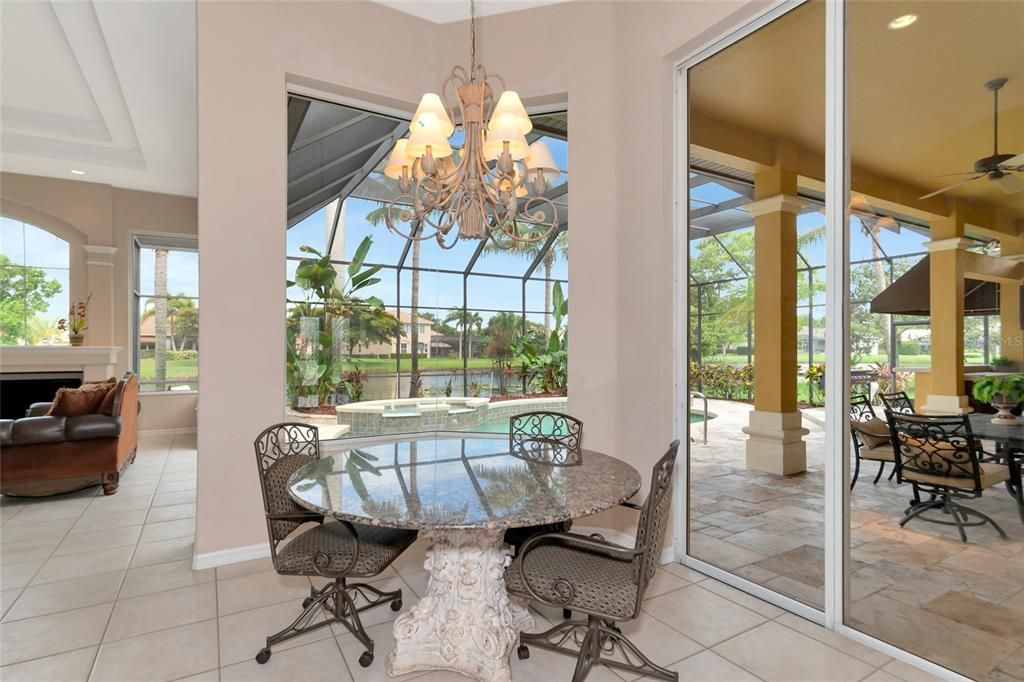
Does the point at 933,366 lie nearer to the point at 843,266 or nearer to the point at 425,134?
the point at 843,266

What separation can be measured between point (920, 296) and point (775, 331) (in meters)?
0.63

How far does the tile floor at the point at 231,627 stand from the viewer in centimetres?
204

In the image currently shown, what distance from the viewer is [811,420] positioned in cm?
249

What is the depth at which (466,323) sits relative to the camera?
4.00 m

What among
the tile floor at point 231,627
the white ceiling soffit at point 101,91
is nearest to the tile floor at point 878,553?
the tile floor at point 231,627

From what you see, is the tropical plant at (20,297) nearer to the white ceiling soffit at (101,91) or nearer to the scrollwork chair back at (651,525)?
the white ceiling soffit at (101,91)

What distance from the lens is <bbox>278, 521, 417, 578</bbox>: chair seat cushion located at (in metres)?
2.00

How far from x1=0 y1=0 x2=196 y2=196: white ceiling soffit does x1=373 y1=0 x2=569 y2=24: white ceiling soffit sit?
1.51 m

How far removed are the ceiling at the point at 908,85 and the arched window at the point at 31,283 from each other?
8.41m

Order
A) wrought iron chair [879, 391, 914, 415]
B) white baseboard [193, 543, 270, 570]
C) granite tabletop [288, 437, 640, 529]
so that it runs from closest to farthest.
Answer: granite tabletop [288, 437, 640, 529]
wrought iron chair [879, 391, 914, 415]
white baseboard [193, 543, 270, 570]

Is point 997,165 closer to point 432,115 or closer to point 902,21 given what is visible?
point 902,21

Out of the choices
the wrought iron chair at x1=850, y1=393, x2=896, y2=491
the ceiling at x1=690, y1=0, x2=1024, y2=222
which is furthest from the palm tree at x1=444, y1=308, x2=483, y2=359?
the wrought iron chair at x1=850, y1=393, x2=896, y2=491

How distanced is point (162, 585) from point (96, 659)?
0.69 metres

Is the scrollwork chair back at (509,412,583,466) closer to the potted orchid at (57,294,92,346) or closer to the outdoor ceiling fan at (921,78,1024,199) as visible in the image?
the outdoor ceiling fan at (921,78,1024,199)
